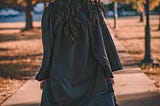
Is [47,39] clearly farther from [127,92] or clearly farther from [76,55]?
[127,92]

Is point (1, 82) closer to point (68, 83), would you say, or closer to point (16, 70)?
point (16, 70)

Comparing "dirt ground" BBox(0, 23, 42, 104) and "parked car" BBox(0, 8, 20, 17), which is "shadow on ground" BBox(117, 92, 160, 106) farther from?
"parked car" BBox(0, 8, 20, 17)

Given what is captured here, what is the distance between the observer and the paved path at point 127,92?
798 cm

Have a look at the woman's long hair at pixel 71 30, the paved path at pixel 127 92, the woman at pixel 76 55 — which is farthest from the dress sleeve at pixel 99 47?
the paved path at pixel 127 92

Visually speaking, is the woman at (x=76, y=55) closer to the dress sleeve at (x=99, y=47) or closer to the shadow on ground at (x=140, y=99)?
the dress sleeve at (x=99, y=47)

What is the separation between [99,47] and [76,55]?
8.5 inches

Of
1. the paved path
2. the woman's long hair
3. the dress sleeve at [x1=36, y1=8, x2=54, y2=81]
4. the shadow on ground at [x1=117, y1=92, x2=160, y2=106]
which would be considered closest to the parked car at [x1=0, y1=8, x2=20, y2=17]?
the paved path

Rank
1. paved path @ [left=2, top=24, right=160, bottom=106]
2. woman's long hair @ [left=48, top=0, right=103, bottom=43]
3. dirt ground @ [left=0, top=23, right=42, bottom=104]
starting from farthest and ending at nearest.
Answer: dirt ground @ [left=0, top=23, right=42, bottom=104] → paved path @ [left=2, top=24, right=160, bottom=106] → woman's long hair @ [left=48, top=0, right=103, bottom=43]

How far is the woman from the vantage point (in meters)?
4.01

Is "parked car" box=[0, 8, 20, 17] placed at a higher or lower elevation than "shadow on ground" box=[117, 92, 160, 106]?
lower

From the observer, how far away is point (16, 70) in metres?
12.8

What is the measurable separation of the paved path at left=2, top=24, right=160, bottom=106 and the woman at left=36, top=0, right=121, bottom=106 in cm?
379

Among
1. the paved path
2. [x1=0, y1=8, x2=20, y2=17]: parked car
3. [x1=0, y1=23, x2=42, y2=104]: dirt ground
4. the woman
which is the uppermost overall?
the woman

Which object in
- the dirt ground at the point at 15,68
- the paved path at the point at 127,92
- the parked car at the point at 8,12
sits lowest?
the parked car at the point at 8,12
